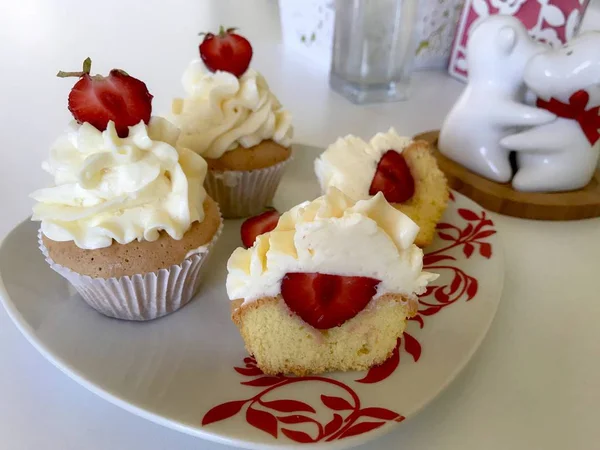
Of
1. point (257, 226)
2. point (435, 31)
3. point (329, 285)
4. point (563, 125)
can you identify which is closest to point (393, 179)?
point (257, 226)

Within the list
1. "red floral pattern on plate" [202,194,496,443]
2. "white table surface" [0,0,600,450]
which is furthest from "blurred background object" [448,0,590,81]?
"red floral pattern on plate" [202,194,496,443]

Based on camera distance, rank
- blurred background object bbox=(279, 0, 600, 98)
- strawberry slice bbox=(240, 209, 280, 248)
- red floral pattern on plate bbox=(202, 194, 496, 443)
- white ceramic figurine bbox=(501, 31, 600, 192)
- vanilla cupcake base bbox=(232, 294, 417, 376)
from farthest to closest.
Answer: blurred background object bbox=(279, 0, 600, 98)
white ceramic figurine bbox=(501, 31, 600, 192)
strawberry slice bbox=(240, 209, 280, 248)
vanilla cupcake base bbox=(232, 294, 417, 376)
red floral pattern on plate bbox=(202, 194, 496, 443)

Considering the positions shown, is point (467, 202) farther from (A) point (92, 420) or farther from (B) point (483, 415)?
(A) point (92, 420)

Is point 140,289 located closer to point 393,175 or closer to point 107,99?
point 107,99

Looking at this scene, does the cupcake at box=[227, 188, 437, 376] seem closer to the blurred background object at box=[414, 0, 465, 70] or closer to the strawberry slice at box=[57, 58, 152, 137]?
the strawberry slice at box=[57, 58, 152, 137]

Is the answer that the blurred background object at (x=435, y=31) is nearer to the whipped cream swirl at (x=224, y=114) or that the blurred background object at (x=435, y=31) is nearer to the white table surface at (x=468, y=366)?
the white table surface at (x=468, y=366)
